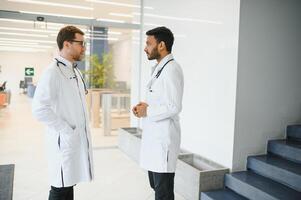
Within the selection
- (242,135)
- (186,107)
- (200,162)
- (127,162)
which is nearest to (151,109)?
(242,135)

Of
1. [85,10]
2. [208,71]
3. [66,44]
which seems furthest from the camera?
[85,10]

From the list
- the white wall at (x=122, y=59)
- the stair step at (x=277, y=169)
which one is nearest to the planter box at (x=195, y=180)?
the stair step at (x=277, y=169)

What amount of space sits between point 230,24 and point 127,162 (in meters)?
2.47

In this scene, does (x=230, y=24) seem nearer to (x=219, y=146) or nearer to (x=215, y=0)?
(x=215, y=0)

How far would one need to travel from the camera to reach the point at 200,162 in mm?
3512

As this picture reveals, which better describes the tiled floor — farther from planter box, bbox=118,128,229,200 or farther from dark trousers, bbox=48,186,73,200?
dark trousers, bbox=48,186,73,200

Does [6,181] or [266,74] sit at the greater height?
[266,74]

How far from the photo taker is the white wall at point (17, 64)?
8.09 m

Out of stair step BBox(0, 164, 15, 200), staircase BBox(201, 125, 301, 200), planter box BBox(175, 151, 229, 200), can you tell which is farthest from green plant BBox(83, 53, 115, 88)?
staircase BBox(201, 125, 301, 200)

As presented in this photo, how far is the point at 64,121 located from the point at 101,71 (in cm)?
367

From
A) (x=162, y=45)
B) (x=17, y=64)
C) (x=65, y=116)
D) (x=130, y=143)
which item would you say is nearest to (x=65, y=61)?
(x=65, y=116)

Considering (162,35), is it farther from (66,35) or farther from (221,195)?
(221,195)

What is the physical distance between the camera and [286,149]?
3.10 m

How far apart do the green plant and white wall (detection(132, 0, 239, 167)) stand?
169 cm
